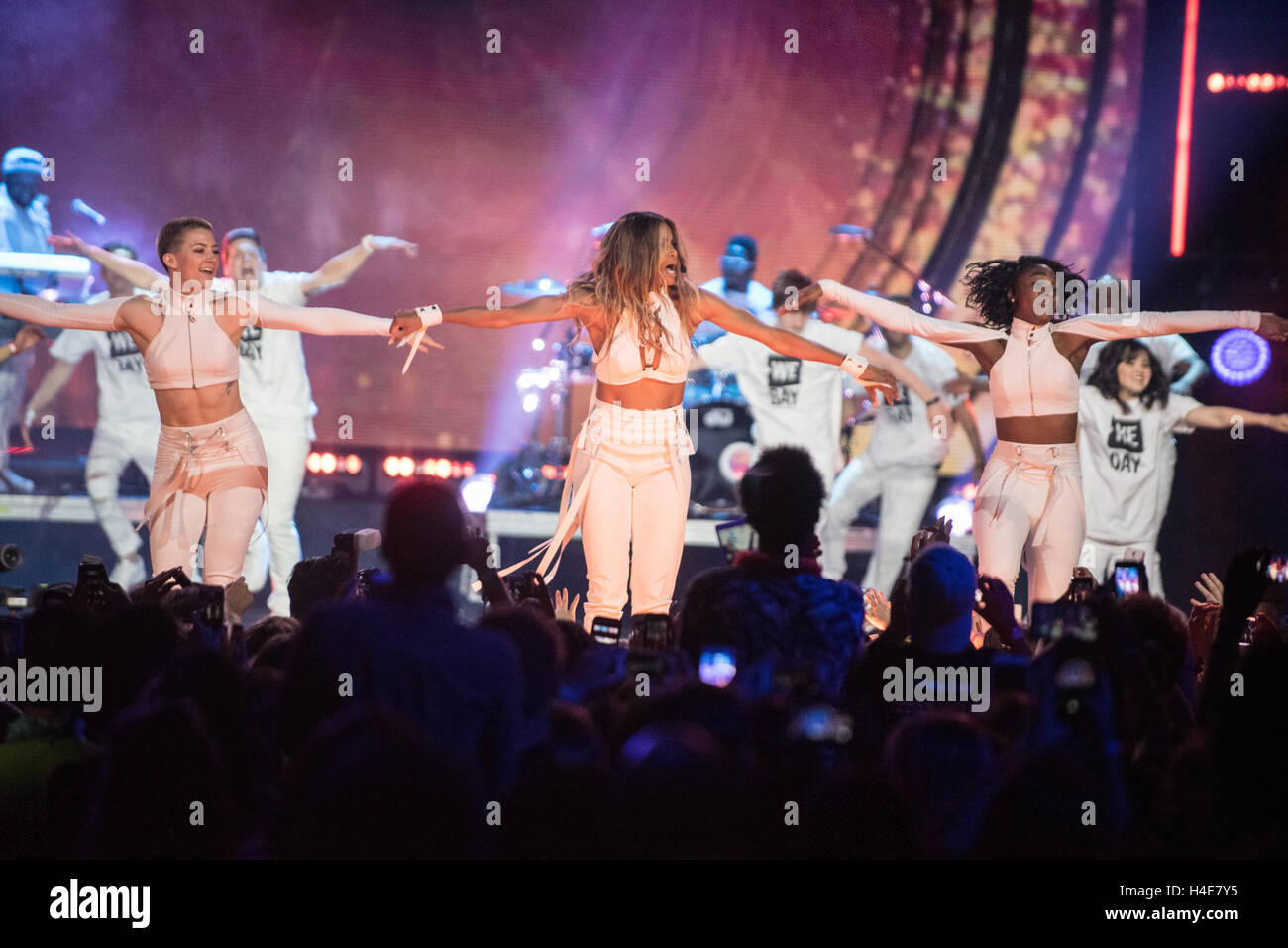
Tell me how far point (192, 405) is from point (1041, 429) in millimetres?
3352

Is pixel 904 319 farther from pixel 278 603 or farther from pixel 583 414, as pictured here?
pixel 583 414

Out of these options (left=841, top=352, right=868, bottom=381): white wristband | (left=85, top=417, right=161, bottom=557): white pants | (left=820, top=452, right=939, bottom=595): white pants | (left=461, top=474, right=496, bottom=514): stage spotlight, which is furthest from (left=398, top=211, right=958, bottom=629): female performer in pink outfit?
(left=85, top=417, right=161, bottom=557): white pants

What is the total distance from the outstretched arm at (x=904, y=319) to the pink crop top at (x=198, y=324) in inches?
70.0

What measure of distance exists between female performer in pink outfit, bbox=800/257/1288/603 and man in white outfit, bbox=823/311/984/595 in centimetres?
309

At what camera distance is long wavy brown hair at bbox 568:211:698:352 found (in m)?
4.53

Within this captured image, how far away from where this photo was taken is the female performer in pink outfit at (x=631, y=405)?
4.54m

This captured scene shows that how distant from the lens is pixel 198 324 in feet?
16.5

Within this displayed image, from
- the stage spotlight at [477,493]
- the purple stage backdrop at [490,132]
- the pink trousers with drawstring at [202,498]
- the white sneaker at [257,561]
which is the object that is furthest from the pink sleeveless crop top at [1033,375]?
the purple stage backdrop at [490,132]

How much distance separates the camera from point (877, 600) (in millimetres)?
5352

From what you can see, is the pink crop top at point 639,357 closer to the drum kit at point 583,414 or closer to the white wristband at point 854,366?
the white wristband at point 854,366

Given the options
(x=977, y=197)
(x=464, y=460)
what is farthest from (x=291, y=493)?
(x=977, y=197)

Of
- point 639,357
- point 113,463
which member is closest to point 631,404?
point 639,357

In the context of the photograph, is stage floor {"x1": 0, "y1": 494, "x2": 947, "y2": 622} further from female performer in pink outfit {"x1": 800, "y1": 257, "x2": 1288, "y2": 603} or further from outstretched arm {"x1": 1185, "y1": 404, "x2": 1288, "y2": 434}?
female performer in pink outfit {"x1": 800, "y1": 257, "x2": 1288, "y2": 603}
